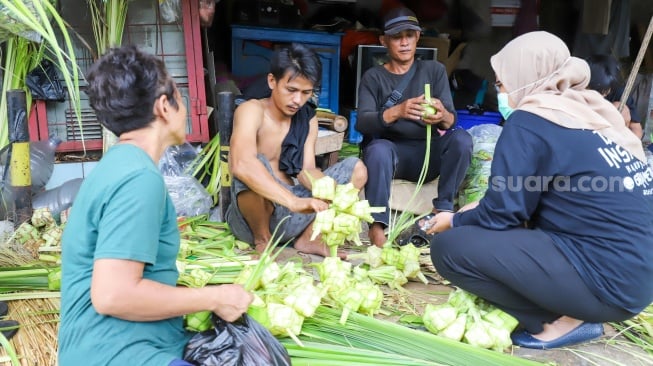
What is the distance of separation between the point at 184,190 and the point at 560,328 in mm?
2652

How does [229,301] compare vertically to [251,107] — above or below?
below

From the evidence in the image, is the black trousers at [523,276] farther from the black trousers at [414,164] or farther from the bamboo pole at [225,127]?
the bamboo pole at [225,127]

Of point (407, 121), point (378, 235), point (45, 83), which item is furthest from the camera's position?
point (45, 83)

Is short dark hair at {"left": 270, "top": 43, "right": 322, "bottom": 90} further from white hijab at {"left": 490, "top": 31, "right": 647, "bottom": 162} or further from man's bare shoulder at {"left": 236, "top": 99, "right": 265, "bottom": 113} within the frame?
white hijab at {"left": 490, "top": 31, "right": 647, "bottom": 162}

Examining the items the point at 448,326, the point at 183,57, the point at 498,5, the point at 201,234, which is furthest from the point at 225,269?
the point at 498,5

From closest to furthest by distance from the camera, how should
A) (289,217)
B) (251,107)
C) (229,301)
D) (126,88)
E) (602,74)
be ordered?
(126,88)
(229,301)
(251,107)
(289,217)
(602,74)

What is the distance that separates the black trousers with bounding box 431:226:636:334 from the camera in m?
2.35

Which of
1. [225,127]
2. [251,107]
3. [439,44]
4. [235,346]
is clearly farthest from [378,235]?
[439,44]

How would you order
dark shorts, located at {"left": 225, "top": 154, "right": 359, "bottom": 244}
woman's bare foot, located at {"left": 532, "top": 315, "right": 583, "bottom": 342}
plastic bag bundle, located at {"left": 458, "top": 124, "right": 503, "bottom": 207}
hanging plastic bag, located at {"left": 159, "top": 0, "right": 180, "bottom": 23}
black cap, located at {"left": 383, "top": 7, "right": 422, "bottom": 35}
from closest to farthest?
woman's bare foot, located at {"left": 532, "top": 315, "right": 583, "bottom": 342} → dark shorts, located at {"left": 225, "top": 154, "right": 359, "bottom": 244} → black cap, located at {"left": 383, "top": 7, "right": 422, "bottom": 35} → plastic bag bundle, located at {"left": 458, "top": 124, "right": 503, "bottom": 207} → hanging plastic bag, located at {"left": 159, "top": 0, "right": 180, "bottom": 23}

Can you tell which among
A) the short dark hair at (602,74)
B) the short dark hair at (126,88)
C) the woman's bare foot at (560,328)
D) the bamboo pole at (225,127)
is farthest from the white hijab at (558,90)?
the short dark hair at (602,74)

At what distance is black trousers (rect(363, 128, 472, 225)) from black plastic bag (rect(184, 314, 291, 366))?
1869 mm

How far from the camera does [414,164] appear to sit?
4062 mm

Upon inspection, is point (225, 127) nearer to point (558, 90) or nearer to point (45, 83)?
point (45, 83)

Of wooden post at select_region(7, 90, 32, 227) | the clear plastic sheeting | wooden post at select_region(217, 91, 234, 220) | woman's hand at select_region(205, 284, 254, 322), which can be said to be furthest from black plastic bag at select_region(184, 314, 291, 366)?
wooden post at select_region(7, 90, 32, 227)
